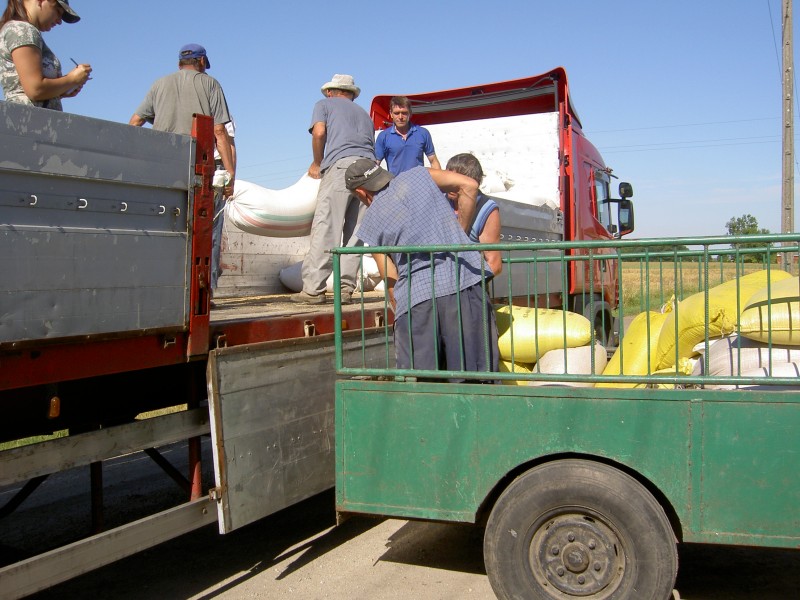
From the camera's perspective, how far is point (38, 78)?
3.53 metres

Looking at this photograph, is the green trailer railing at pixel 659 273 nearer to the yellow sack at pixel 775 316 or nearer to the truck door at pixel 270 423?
the yellow sack at pixel 775 316

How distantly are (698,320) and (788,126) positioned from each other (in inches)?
627

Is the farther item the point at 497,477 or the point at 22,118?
the point at 497,477

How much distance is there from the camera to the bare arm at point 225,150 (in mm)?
4949

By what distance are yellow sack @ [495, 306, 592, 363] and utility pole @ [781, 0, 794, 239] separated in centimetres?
1435

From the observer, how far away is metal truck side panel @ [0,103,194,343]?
2695 mm

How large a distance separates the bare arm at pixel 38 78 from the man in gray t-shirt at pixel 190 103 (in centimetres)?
130

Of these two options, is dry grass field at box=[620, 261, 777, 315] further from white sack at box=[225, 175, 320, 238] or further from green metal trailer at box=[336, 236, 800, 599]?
white sack at box=[225, 175, 320, 238]

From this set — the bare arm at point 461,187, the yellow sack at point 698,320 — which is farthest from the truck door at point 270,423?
the yellow sack at point 698,320

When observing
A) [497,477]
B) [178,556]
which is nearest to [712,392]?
[497,477]

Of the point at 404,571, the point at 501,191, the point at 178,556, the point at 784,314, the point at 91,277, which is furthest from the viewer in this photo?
the point at 501,191

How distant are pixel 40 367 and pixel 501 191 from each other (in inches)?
218

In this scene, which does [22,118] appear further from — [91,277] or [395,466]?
[395,466]

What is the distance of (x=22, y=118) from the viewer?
2689 millimetres
